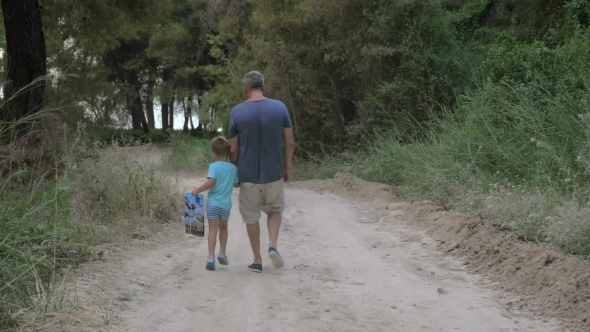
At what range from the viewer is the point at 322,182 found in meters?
18.2

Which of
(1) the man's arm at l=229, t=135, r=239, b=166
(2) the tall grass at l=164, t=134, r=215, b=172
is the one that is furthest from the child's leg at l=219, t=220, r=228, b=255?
(2) the tall grass at l=164, t=134, r=215, b=172

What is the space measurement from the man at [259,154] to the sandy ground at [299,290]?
2.09 ft

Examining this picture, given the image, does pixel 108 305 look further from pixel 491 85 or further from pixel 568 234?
pixel 491 85

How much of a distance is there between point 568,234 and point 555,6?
12.7 m

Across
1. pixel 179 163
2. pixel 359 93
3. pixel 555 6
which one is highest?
pixel 555 6

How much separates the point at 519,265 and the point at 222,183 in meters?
3.09

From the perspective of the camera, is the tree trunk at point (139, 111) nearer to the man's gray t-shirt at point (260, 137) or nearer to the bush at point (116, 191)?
the bush at point (116, 191)

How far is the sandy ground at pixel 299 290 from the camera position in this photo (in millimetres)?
5254

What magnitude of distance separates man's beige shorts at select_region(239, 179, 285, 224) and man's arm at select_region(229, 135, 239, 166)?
0.88 feet

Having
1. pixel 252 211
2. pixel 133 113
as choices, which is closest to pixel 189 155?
pixel 133 113

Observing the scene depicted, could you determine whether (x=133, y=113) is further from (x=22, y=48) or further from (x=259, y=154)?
(x=259, y=154)

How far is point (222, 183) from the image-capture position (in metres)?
7.16

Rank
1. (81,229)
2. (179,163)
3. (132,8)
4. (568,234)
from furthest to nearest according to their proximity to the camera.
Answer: (179,163), (132,8), (81,229), (568,234)

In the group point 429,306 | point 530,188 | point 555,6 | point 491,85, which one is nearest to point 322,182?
point 491,85
